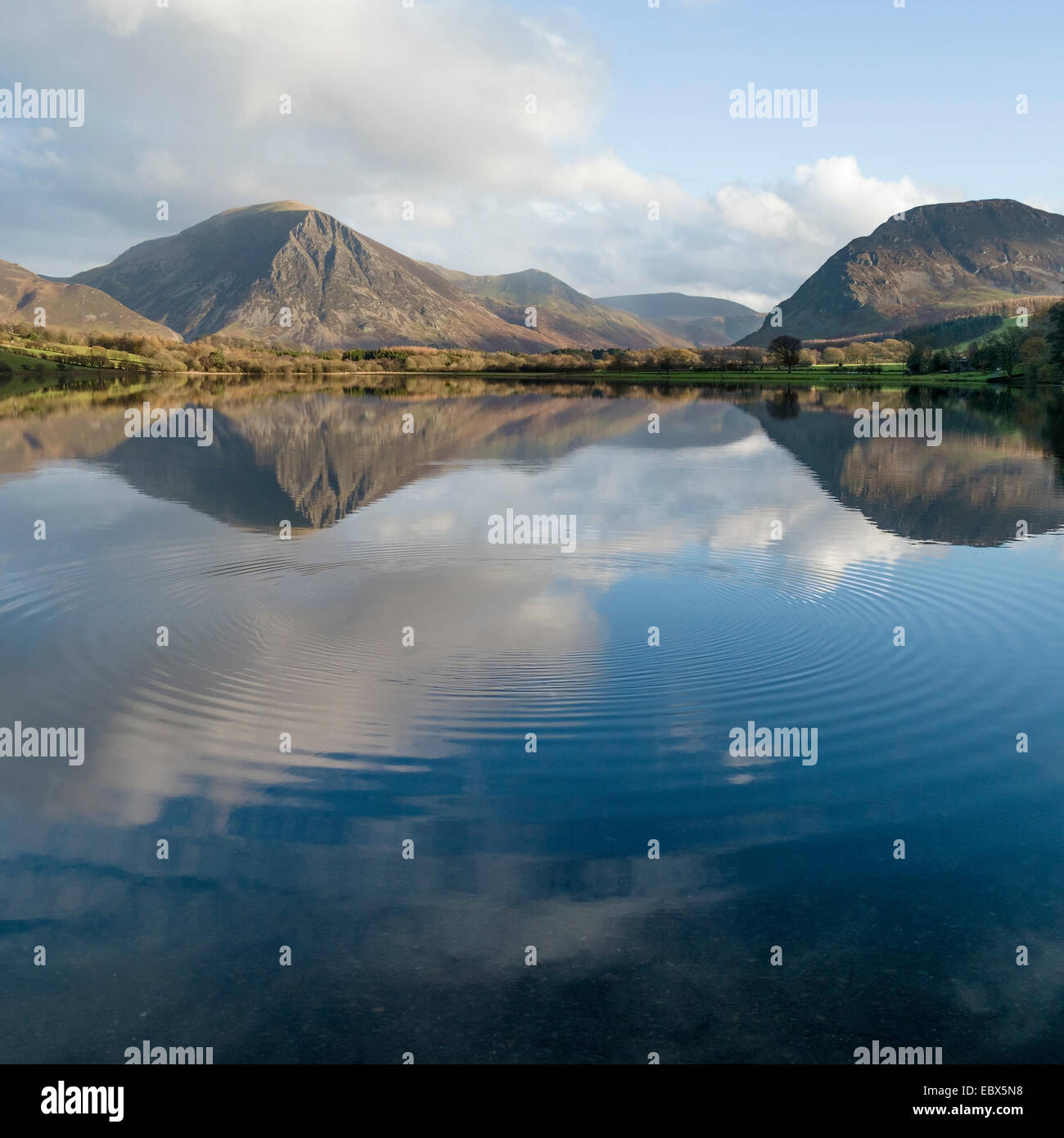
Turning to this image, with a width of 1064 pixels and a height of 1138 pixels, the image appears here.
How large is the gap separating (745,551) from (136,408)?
90532 millimetres

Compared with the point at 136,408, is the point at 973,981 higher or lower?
lower

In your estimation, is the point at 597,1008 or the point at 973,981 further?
the point at 973,981

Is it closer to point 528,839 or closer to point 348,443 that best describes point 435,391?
point 348,443

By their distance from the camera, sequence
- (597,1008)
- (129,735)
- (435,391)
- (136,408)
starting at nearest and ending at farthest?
(597,1008), (129,735), (136,408), (435,391)

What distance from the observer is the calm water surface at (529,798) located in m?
8.97

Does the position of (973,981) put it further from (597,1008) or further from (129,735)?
(129,735)

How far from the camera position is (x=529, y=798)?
1336 cm

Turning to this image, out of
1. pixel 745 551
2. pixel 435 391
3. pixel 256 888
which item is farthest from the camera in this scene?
pixel 435 391

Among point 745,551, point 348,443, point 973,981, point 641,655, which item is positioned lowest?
point 973,981

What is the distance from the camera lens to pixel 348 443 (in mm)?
66500

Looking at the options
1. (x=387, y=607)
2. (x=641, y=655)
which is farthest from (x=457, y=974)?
(x=387, y=607)

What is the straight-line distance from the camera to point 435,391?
16512 centimetres

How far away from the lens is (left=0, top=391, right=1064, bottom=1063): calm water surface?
897cm

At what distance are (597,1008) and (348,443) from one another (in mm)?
60623
